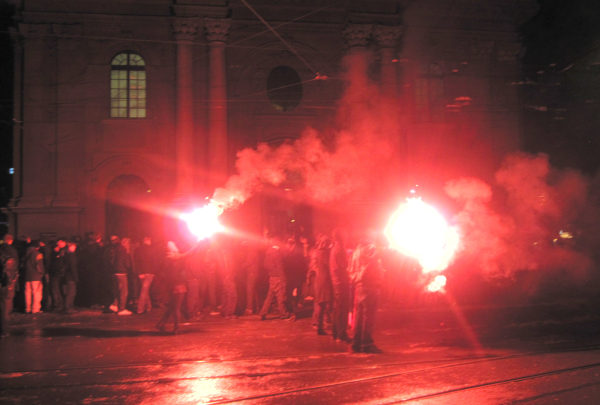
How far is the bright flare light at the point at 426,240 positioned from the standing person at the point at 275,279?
339 cm

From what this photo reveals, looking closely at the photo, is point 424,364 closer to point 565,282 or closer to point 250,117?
point 565,282

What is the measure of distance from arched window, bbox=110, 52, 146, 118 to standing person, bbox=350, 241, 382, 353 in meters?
13.1

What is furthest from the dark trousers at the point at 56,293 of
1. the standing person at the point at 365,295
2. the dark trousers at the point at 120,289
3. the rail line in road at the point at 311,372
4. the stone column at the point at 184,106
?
the standing person at the point at 365,295

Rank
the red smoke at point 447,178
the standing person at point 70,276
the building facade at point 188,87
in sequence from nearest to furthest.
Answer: the standing person at point 70,276, the red smoke at point 447,178, the building facade at point 188,87

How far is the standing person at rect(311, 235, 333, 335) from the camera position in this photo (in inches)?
414

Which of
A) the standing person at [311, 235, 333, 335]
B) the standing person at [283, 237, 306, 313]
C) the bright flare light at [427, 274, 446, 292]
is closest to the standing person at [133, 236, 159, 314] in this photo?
the standing person at [283, 237, 306, 313]

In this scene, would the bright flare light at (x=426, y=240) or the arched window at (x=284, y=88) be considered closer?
the bright flare light at (x=426, y=240)

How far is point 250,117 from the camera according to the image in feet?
65.6

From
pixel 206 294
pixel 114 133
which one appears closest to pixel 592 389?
pixel 206 294

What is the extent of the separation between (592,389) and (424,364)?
2.21 meters

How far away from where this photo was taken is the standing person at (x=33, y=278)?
13.0 metres

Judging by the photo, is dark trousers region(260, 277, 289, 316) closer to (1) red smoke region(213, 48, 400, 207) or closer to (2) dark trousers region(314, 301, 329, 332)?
(2) dark trousers region(314, 301, 329, 332)

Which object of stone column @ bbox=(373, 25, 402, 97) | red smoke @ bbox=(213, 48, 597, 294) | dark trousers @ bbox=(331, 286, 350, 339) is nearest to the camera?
dark trousers @ bbox=(331, 286, 350, 339)

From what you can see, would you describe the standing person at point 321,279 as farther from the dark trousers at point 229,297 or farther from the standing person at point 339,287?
the dark trousers at point 229,297
